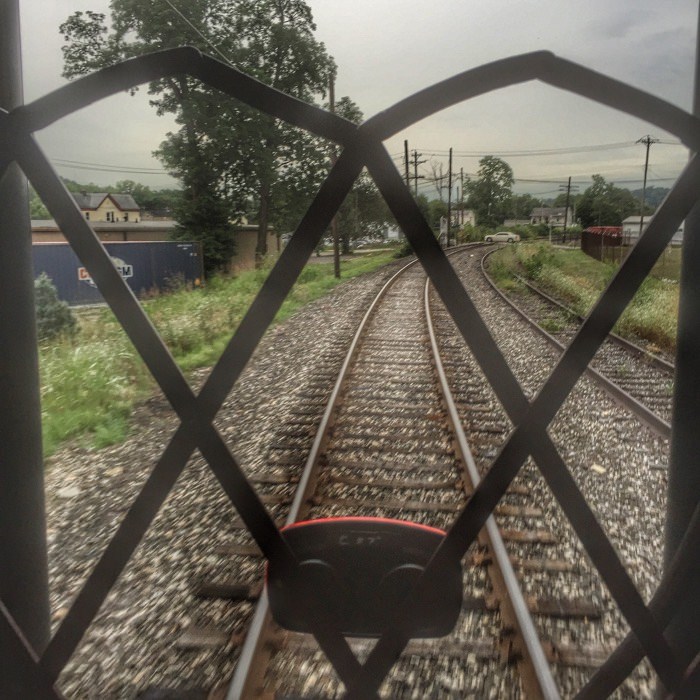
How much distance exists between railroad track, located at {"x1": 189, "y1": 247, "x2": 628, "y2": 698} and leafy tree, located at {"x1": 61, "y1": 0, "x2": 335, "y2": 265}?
1769 millimetres

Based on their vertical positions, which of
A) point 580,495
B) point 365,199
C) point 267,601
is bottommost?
point 267,601

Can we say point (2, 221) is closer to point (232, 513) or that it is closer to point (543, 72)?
point (543, 72)

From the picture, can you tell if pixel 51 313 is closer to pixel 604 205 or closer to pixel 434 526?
pixel 434 526

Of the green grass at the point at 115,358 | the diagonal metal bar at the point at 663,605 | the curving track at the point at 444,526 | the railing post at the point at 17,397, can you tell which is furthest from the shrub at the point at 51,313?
the diagonal metal bar at the point at 663,605

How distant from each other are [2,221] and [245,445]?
4.18 m

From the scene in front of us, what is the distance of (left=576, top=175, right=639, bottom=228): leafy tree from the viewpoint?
7.89 feet

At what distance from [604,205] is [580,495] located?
7.91ft

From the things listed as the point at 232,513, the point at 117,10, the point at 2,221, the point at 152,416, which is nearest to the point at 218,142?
the point at 117,10

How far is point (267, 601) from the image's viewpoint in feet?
5.15

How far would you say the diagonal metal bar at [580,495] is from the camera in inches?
33.7

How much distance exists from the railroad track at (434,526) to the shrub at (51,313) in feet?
→ 13.3

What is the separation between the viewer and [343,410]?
19.6 feet

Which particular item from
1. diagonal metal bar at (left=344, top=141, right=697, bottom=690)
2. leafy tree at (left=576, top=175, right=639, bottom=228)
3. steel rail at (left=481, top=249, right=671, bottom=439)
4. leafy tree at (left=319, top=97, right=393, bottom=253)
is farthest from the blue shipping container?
diagonal metal bar at (left=344, top=141, right=697, bottom=690)

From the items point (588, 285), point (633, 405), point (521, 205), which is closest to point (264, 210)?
point (521, 205)
